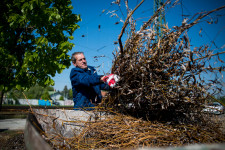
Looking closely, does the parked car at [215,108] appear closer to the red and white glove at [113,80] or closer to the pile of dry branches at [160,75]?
the pile of dry branches at [160,75]

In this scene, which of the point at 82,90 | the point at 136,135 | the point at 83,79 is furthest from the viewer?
the point at 82,90

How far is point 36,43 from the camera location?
3693 mm

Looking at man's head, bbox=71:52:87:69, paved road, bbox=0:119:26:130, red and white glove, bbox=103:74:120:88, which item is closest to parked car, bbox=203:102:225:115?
red and white glove, bbox=103:74:120:88

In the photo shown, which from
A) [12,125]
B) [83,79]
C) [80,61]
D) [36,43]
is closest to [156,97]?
[83,79]

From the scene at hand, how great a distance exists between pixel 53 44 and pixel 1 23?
1452mm

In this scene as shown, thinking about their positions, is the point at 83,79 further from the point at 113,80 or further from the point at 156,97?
the point at 156,97

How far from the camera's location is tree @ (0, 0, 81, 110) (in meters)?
3.41

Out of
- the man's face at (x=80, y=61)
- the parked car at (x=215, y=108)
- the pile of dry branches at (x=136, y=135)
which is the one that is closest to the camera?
the pile of dry branches at (x=136, y=135)

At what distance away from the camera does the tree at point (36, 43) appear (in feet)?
11.2

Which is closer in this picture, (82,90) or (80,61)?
(82,90)

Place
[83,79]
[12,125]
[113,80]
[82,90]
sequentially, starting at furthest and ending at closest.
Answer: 1. [12,125]
2. [82,90]
3. [83,79]
4. [113,80]

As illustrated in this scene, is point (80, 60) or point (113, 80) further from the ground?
point (80, 60)

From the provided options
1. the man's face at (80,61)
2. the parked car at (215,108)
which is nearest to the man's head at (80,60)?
the man's face at (80,61)

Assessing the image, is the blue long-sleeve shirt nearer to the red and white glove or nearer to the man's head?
the man's head
